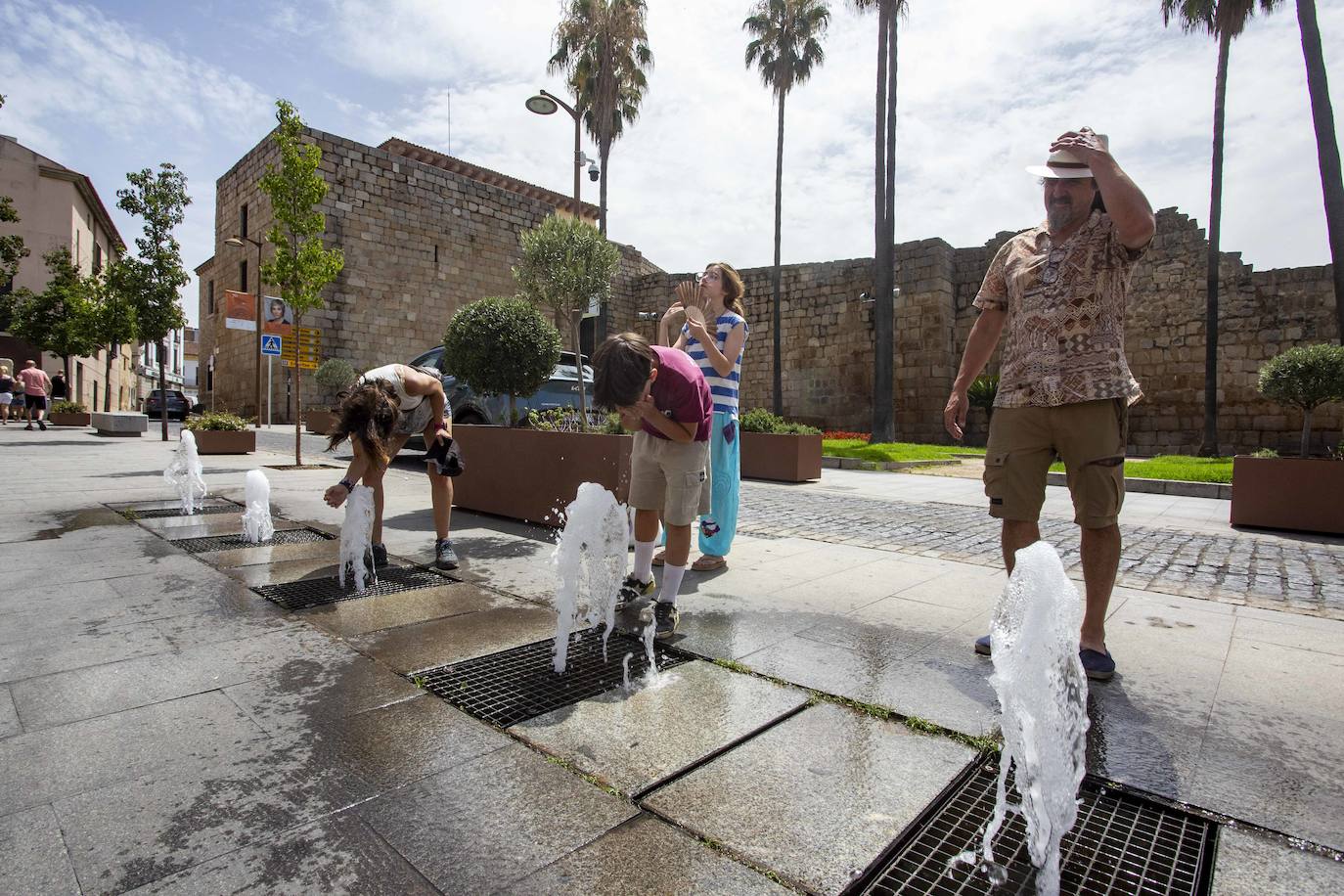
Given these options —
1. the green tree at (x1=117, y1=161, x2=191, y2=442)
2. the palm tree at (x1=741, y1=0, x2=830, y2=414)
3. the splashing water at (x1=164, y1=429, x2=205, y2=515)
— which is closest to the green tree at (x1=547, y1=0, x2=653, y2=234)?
the palm tree at (x1=741, y1=0, x2=830, y2=414)

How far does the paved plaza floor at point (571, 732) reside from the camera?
142cm

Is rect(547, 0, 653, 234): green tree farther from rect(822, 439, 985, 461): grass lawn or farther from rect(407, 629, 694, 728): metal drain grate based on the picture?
rect(407, 629, 694, 728): metal drain grate

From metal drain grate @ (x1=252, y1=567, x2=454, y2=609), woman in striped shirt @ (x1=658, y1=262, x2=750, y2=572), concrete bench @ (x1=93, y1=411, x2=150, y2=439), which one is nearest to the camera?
metal drain grate @ (x1=252, y1=567, x2=454, y2=609)

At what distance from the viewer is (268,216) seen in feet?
69.9

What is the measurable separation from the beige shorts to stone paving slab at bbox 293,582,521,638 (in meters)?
0.85

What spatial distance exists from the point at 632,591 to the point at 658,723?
1.30 meters

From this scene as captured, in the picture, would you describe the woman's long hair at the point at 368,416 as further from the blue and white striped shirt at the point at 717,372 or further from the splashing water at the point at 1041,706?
the splashing water at the point at 1041,706

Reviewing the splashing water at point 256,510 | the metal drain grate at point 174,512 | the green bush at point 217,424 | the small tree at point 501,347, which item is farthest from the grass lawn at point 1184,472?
the green bush at point 217,424

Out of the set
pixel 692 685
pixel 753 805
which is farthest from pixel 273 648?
pixel 753 805

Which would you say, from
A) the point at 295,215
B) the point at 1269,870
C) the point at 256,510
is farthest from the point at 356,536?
the point at 295,215

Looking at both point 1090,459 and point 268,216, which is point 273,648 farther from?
point 268,216

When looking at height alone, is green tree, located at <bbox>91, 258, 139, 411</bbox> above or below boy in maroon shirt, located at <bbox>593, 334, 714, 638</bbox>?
above

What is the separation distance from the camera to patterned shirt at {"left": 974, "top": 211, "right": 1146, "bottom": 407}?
8.05 feet

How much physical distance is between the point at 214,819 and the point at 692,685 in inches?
52.9
